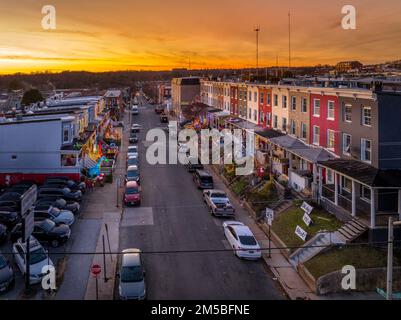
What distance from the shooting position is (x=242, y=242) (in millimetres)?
22172

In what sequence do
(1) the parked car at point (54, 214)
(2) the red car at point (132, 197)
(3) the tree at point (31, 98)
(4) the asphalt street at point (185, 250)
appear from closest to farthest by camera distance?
(4) the asphalt street at point (185, 250)
(1) the parked car at point (54, 214)
(2) the red car at point (132, 197)
(3) the tree at point (31, 98)

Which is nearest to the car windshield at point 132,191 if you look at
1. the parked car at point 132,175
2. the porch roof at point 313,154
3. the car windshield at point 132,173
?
the parked car at point 132,175

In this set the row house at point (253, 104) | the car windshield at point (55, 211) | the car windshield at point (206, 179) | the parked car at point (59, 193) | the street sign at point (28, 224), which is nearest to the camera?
the street sign at point (28, 224)

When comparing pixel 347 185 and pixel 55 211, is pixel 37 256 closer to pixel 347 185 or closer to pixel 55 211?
pixel 55 211

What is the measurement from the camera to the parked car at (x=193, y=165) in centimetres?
4149

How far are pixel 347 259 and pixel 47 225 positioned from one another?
14.7 m

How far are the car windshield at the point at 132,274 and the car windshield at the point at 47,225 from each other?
6875mm

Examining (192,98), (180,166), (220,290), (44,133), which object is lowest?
(220,290)

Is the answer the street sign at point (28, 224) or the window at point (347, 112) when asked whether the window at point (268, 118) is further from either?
the street sign at point (28, 224)

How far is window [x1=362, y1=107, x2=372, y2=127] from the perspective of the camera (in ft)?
80.8
